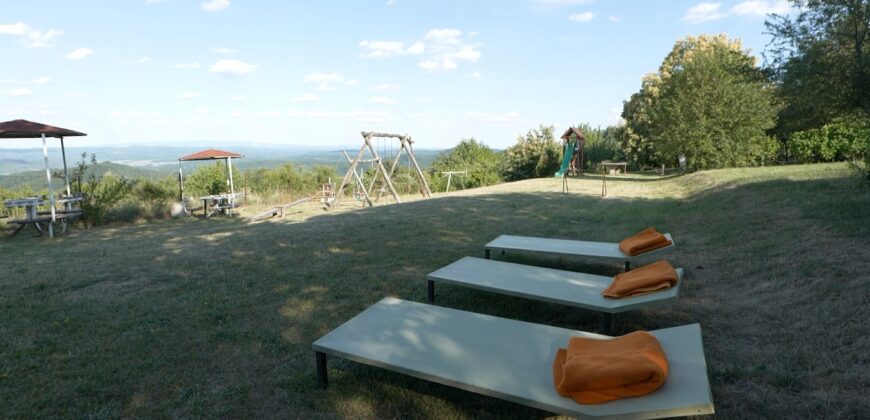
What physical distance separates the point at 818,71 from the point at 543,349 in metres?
5.79

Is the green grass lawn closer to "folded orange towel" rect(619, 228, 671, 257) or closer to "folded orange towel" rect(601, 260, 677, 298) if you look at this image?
"folded orange towel" rect(601, 260, 677, 298)

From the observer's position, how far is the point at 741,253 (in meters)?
5.42

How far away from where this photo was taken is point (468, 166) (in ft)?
94.7

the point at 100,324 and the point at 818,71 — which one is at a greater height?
the point at 818,71

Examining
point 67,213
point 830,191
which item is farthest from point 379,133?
point 830,191

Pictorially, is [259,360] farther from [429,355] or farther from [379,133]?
[379,133]

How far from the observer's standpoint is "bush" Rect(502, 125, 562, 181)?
25.3m

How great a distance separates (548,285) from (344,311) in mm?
1737

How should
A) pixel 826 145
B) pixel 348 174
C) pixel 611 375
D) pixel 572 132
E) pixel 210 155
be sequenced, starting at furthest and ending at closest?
1. pixel 572 132
2. pixel 210 155
3. pixel 826 145
4. pixel 348 174
5. pixel 611 375

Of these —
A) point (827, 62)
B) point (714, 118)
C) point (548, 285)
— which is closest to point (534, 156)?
point (714, 118)

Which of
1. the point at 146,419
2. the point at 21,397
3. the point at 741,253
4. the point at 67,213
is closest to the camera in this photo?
the point at 146,419

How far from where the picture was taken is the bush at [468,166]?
26406 mm

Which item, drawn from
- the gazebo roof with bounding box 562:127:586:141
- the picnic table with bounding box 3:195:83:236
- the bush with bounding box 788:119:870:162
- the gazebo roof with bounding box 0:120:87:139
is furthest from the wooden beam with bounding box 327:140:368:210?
the gazebo roof with bounding box 562:127:586:141

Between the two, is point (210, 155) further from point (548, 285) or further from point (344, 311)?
point (548, 285)
